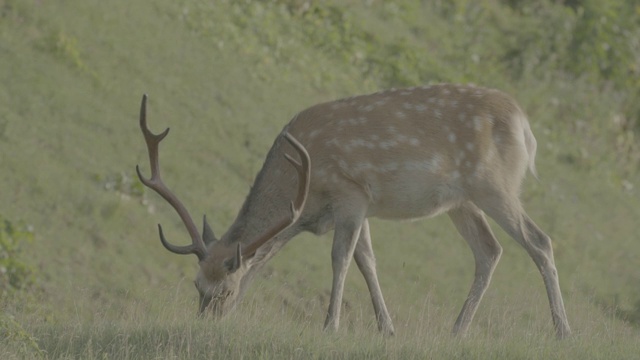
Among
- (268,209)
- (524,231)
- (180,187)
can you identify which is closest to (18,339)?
(268,209)

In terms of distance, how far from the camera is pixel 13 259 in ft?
44.5

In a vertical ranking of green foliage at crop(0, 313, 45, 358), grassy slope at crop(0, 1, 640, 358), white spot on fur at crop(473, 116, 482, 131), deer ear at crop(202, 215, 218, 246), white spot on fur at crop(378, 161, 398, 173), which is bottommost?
grassy slope at crop(0, 1, 640, 358)

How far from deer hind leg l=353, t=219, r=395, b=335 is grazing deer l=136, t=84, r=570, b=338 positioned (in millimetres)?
22

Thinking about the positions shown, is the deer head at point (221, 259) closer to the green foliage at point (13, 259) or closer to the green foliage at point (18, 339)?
the green foliage at point (18, 339)

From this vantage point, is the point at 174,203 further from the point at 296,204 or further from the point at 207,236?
the point at 296,204

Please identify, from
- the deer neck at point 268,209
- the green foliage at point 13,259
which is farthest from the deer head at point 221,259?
the green foliage at point 13,259

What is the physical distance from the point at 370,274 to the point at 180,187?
181 inches

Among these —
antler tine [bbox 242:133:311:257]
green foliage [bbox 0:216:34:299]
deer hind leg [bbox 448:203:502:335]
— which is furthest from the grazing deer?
green foliage [bbox 0:216:34:299]

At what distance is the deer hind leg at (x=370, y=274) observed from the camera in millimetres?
11453

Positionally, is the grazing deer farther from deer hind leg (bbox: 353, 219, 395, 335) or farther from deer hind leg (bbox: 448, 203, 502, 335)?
deer hind leg (bbox: 448, 203, 502, 335)

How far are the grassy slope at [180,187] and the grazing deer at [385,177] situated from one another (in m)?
0.60

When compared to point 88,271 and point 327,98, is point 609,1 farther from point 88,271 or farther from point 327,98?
point 88,271

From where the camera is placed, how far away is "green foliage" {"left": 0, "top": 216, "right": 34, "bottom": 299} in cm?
1338

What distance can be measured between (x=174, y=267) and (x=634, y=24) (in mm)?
11692
